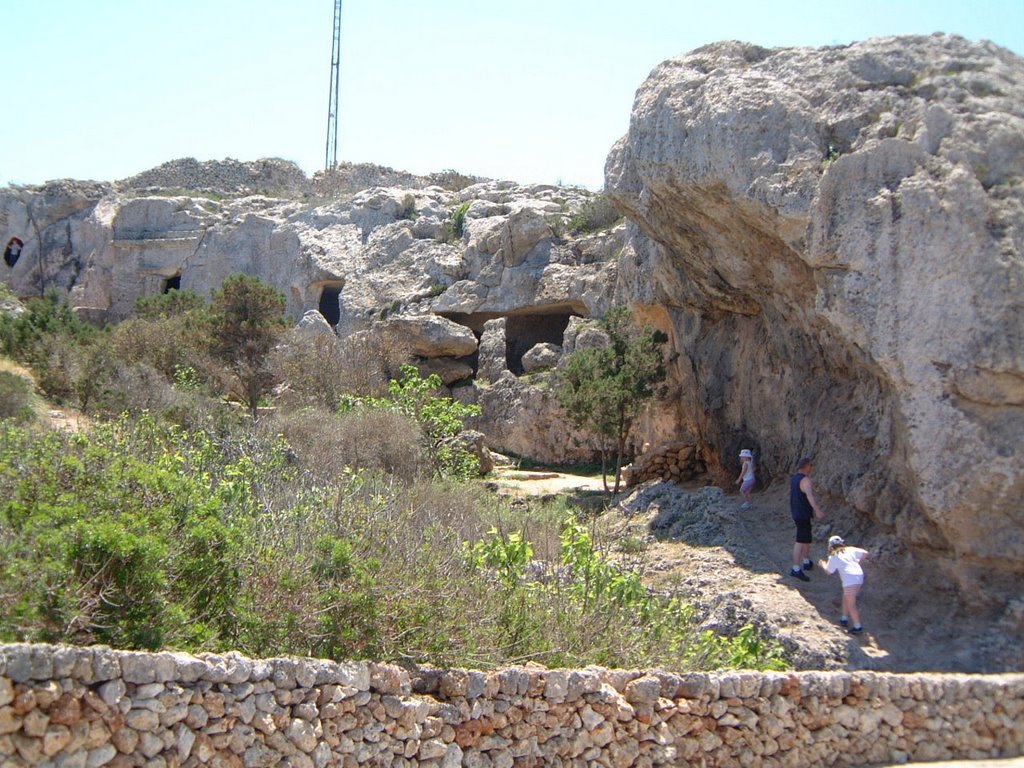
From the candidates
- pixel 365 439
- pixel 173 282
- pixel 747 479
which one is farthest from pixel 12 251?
pixel 747 479

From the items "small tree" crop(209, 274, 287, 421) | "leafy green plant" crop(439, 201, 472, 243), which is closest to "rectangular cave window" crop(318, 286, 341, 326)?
"leafy green plant" crop(439, 201, 472, 243)

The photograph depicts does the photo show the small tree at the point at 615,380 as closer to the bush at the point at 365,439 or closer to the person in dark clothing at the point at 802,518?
the bush at the point at 365,439

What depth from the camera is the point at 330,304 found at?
31.8m

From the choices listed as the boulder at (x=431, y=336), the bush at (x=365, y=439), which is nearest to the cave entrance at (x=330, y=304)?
the boulder at (x=431, y=336)

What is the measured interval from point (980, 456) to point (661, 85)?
693cm

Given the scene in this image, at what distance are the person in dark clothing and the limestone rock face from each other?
715mm

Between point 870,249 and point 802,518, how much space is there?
10.0 feet

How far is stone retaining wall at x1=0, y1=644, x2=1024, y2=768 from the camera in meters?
4.79

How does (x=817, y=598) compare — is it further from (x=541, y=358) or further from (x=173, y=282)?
(x=173, y=282)

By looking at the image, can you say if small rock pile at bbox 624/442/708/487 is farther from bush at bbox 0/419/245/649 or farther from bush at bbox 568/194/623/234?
bush at bbox 0/419/245/649

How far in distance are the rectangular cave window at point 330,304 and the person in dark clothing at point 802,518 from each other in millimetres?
20896

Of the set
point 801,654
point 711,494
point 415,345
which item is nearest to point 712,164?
point 711,494

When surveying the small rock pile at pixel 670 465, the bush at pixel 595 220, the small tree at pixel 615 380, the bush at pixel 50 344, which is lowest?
the small rock pile at pixel 670 465

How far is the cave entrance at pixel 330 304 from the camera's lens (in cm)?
3144
